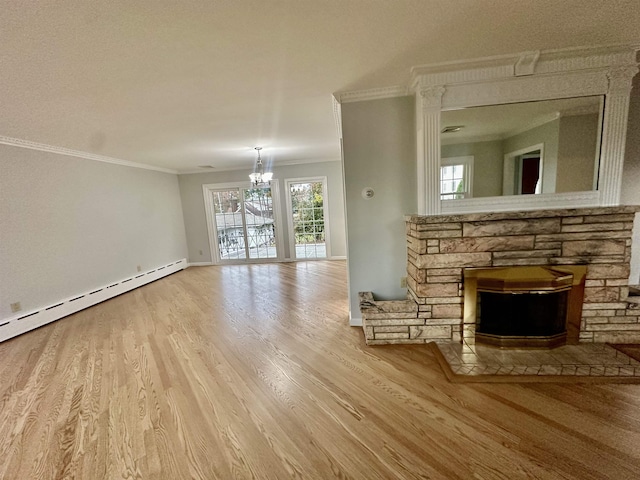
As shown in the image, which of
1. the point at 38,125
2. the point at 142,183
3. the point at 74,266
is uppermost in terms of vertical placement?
the point at 38,125

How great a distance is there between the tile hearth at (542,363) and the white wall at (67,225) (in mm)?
4925

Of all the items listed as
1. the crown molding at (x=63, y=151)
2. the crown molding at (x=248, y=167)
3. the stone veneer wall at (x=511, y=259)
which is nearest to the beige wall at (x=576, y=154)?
the stone veneer wall at (x=511, y=259)

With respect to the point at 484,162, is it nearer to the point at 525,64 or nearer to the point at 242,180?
the point at 525,64

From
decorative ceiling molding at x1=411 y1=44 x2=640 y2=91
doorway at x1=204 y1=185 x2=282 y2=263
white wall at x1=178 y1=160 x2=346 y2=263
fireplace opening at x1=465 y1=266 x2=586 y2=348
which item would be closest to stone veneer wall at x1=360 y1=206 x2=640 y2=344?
fireplace opening at x1=465 y1=266 x2=586 y2=348

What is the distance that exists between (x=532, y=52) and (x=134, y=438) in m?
3.89

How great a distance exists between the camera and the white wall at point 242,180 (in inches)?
241

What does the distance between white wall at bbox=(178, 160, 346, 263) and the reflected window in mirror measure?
379 centimetres

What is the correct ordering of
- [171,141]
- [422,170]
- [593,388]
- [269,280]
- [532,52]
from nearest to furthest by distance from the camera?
[593,388]
[532,52]
[422,170]
[171,141]
[269,280]

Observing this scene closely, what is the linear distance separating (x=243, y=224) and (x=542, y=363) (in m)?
5.99

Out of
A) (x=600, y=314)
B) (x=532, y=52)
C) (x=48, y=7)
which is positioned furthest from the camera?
(x=600, y=314)

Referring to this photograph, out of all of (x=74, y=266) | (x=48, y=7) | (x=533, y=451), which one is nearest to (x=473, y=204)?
(x=533, y=451)

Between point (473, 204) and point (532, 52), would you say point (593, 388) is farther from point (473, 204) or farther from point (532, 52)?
point (532, 52)

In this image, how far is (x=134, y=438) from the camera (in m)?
1.57

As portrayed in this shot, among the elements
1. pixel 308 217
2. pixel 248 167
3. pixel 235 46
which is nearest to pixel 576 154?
pixel 235 46
